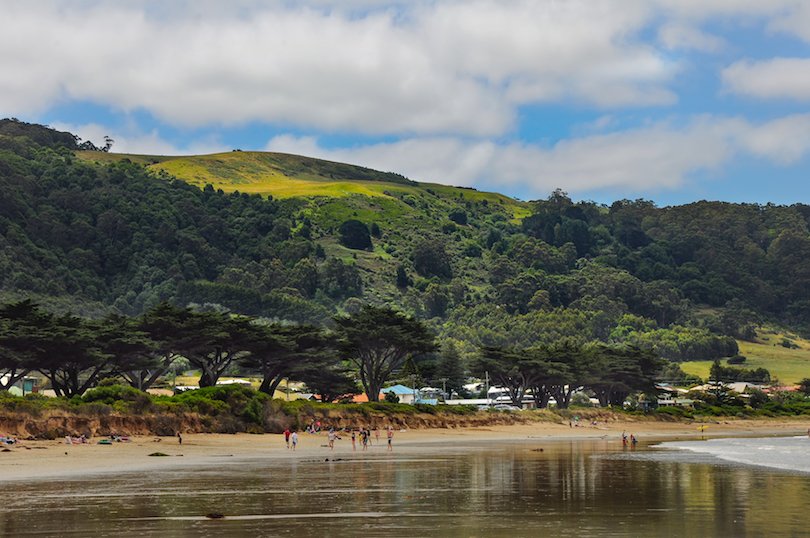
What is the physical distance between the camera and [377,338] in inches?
3868

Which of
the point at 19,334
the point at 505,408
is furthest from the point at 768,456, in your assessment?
the point at 505,408

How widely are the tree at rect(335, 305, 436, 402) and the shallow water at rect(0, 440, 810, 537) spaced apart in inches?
2078

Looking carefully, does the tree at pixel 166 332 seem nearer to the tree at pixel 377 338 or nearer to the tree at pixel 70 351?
the tree at pixel 70 351

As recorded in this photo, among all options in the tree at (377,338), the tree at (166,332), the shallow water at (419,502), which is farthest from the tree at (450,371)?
the shallow water at (419,502)

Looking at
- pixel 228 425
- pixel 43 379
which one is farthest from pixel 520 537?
pixel 43 379

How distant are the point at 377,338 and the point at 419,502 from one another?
69.5 metres

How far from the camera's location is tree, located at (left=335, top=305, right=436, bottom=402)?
97750 millimetres

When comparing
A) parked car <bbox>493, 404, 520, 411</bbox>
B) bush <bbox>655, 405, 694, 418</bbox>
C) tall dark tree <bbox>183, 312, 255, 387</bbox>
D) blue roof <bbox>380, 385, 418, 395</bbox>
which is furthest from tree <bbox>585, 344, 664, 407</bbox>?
tall dark tree <bbox>183, 312, 255, 387</bbox>

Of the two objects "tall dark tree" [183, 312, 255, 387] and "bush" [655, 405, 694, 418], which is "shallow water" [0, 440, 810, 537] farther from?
"bush" [655, 405, 694, 418]

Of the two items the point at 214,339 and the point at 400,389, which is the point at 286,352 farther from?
the point at 400,389

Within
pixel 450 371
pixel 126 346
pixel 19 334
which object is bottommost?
pixel 450 371

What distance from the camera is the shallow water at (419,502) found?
75.7 feet

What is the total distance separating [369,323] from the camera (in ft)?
322

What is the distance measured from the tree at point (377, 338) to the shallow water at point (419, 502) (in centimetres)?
5278
